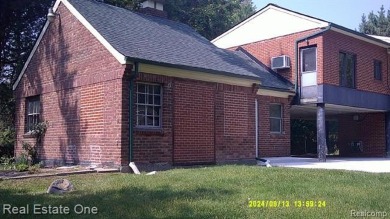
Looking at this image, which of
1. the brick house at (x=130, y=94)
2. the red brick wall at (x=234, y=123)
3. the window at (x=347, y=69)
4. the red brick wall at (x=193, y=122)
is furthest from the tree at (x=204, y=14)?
the red brick wall at (x=193, y=122)

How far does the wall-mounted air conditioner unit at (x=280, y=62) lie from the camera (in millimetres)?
20531

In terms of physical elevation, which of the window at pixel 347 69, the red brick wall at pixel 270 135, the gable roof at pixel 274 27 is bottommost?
the red brick wall at pixel 270 135

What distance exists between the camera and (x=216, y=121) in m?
14.6

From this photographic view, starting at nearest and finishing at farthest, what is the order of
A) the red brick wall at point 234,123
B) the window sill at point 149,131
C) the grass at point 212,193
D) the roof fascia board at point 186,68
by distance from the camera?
the grass at point 212,193 → the roof fascia board at point 186,68 → the window sill at point 149,131 → the red brick wall at point 234,123

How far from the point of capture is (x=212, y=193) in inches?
313

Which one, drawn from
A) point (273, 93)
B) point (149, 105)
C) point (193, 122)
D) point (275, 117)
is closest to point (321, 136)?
point (275, 117)

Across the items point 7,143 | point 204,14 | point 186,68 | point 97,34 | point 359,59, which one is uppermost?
point 204,14

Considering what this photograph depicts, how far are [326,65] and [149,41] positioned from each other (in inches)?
328

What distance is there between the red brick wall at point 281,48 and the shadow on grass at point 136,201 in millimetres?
12667

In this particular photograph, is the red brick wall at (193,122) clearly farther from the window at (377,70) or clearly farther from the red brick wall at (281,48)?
the window at (377,70)

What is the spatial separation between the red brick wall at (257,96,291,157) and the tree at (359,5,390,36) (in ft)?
107

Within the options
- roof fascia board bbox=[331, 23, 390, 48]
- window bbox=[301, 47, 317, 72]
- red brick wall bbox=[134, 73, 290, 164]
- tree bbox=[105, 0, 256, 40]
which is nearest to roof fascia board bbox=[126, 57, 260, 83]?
red brick wall bbox=[134, 73, 290, 164]

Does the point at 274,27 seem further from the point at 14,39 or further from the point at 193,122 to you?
the point at 14,39
